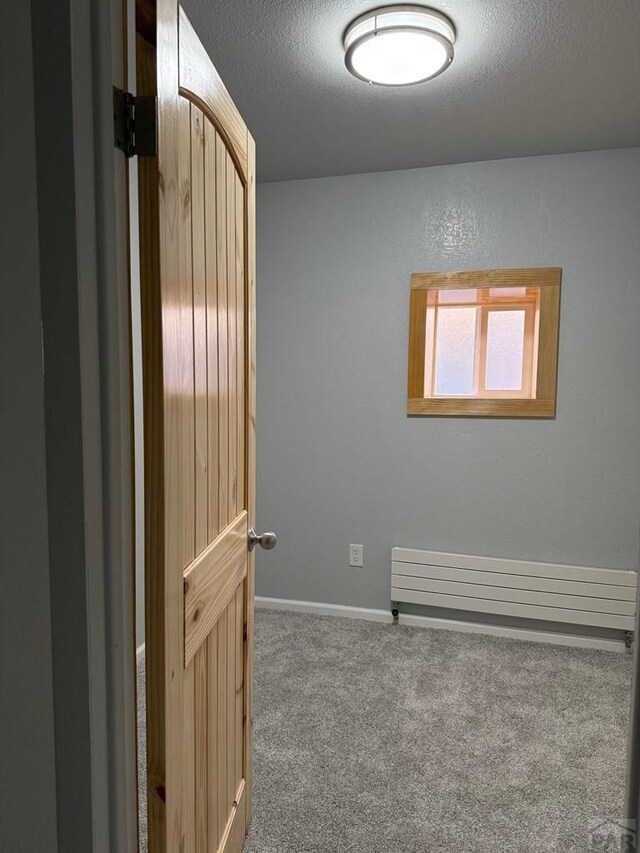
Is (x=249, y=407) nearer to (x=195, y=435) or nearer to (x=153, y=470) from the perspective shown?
(x=195, y=435)

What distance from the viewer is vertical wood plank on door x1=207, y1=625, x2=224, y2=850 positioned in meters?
1.25

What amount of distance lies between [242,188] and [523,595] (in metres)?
2.44

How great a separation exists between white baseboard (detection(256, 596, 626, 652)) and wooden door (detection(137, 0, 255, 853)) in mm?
1709

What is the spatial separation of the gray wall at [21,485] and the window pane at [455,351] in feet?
8.37

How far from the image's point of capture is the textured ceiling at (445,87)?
1.72 metres

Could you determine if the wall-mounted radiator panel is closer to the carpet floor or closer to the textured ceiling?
the carpet floor

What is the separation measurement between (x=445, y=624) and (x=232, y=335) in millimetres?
2314

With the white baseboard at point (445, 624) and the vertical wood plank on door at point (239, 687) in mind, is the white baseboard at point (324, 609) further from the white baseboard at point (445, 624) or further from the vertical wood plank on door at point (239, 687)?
the vertical wood plank on door at point (239, 687)

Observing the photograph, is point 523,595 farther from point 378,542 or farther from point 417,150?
A: point 417,150

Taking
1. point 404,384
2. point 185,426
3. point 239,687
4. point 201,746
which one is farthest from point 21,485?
point 404,384

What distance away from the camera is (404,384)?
310 cm

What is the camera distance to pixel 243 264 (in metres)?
1.49

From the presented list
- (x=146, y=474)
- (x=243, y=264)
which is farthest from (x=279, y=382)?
(x=146, y=474)

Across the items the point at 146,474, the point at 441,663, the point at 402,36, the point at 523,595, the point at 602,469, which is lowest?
the point at 441,663
